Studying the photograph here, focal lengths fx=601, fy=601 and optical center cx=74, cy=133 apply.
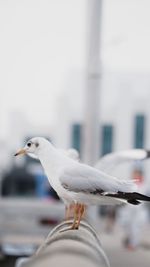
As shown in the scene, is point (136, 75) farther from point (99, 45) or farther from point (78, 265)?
point (78, 265)

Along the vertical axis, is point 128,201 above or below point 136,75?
above

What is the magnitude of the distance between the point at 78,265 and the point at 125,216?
4851mm

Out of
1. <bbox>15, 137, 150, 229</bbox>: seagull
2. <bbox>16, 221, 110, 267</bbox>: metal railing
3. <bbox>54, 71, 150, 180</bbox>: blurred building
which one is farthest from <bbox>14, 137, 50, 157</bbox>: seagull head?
<bbox>54, 71, 150, 180</bbox>: blurred building

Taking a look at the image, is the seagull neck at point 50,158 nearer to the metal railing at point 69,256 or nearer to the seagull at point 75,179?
the seagull at point 75,179

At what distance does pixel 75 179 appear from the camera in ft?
3.66

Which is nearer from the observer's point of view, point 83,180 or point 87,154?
point 83,180

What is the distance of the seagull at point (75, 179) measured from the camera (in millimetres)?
1068

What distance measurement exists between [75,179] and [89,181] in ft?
0.12

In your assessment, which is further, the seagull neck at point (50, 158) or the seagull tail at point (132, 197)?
the seagull neck at point (50, 158)

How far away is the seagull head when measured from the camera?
113 centimetres

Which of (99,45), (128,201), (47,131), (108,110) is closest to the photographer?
(128,201)

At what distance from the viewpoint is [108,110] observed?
1109 cm

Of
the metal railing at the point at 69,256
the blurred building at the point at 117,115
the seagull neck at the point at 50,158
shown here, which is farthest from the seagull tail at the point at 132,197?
the blurred building at the point at 117,115

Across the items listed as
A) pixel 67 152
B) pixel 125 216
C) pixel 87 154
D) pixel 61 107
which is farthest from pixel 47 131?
pixel 67 152
